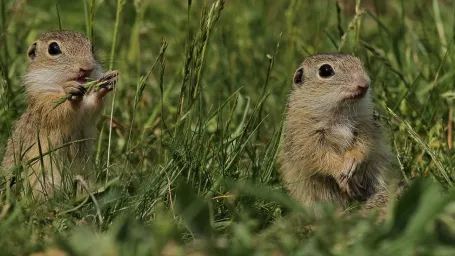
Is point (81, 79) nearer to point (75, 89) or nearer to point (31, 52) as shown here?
point (75, 89)

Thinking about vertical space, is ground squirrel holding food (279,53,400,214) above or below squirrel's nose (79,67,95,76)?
below

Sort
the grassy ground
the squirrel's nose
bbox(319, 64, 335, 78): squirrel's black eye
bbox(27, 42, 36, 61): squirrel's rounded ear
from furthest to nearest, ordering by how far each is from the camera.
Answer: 1. bbox(27, 42, 36, 61): squirrel's rounded ear
2. the squirrel's nose
3. bbox(319, 64, 335, 78): squirrel's black eye
4. the grassy ground

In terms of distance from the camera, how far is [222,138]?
5.29 metres

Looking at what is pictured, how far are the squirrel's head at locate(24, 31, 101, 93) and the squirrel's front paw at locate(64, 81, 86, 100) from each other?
16 centimetres

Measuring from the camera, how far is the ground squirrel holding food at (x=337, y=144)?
18.5 ft

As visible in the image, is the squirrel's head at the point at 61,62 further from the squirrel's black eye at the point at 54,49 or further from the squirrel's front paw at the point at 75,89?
the squirrel's front paw at the point at 75,89

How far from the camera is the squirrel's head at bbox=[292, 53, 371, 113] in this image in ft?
18.5

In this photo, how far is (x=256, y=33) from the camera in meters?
8.28

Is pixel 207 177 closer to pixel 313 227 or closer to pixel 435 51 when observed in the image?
pixel 313 227

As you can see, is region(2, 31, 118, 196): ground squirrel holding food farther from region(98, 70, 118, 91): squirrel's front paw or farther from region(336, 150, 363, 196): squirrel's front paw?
region(336, 150, 363, 196): squirrel's front paw

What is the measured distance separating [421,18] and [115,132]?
8.74ft

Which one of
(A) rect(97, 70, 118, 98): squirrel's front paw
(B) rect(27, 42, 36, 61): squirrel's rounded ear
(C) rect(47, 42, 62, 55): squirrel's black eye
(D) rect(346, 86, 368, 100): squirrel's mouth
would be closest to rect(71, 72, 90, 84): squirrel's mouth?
(C) rect(47, 42, 62, 55): squirrel's black eye

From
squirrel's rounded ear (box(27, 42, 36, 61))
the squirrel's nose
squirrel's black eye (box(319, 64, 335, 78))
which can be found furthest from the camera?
squirrel's rounded ear (box(27, 42, 36, 61))

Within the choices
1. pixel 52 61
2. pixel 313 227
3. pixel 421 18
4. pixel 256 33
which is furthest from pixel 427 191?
pixel 256 33
